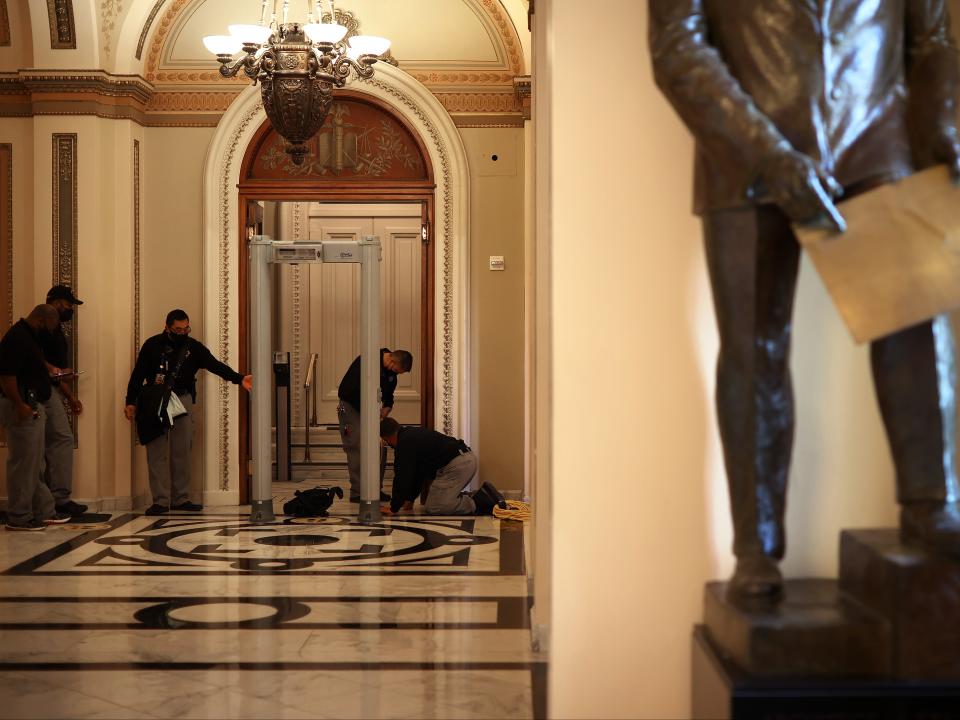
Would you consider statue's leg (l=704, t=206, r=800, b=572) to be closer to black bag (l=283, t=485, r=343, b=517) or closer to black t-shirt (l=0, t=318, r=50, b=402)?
black t-shirt (l=0, t=318, r=50, b=402)

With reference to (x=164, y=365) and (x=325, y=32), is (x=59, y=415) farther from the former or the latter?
(x=325, y=32)

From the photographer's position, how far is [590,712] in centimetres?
271

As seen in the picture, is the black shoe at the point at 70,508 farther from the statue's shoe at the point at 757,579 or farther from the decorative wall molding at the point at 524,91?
the statue's shoe at the point at 757,579

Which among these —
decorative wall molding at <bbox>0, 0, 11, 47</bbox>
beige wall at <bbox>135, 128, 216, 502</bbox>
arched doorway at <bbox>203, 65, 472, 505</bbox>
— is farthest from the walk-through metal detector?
decorative wall molding at <bbox>0, 0, 11, 47</bbox>

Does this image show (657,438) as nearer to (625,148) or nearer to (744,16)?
(625,148)

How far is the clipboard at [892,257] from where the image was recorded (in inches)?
82.7

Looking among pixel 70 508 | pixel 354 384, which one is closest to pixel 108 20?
pixel 354 384

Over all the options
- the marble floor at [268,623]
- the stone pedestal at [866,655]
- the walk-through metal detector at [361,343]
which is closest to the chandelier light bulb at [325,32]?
the walk-through metal detector at [361,343]

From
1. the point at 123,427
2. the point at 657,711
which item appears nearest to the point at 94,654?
the point at 657,711

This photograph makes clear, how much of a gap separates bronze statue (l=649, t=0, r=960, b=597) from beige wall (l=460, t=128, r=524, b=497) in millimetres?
6723

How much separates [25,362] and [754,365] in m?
6.15

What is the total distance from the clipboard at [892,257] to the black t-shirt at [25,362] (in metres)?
6.23

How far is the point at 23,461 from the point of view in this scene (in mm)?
7527

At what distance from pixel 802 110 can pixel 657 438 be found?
0.84 metres
